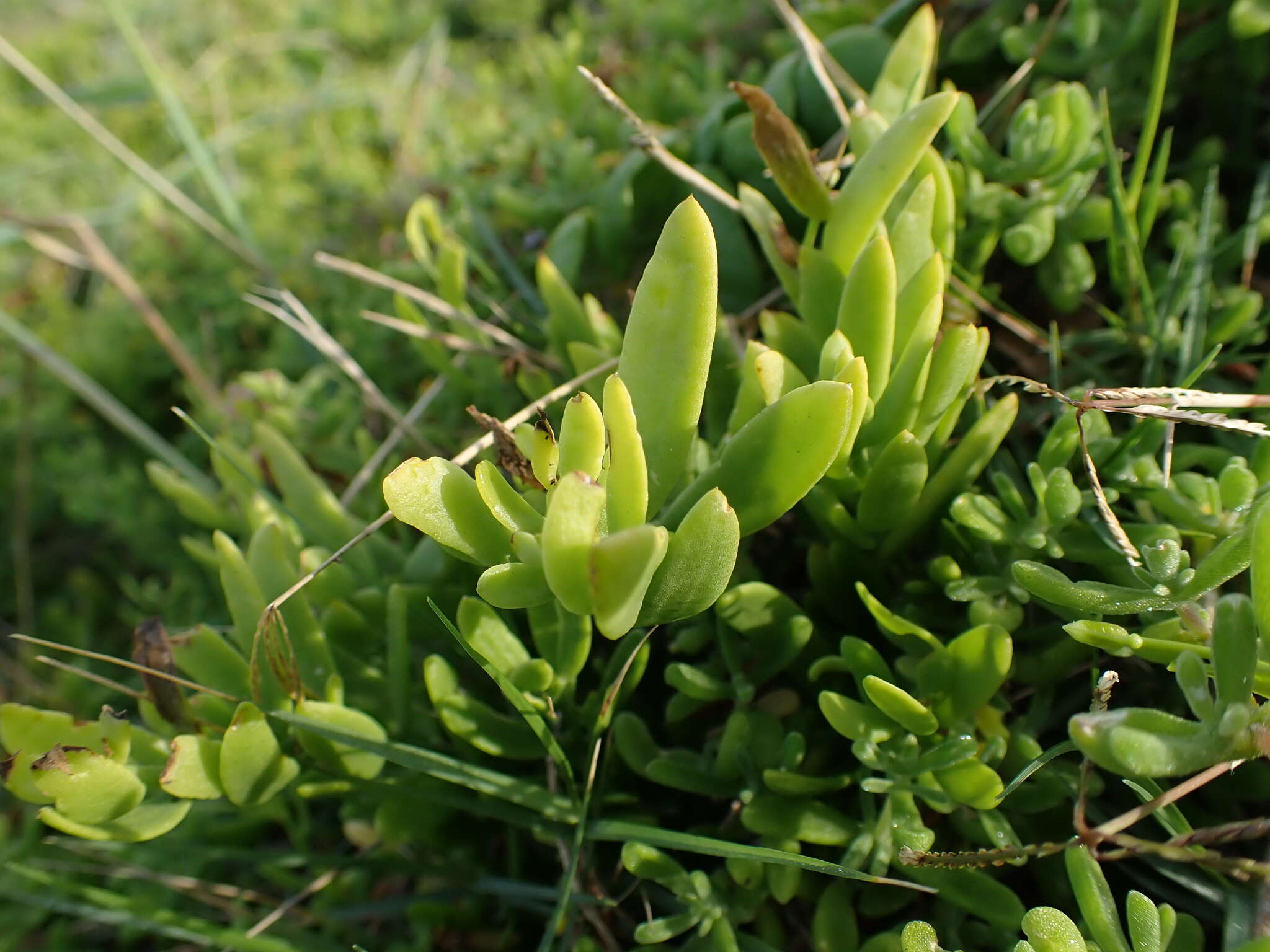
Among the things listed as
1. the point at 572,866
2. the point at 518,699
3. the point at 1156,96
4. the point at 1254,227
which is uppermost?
the point at 1156,96

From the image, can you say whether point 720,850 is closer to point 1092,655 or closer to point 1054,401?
point 1092,655

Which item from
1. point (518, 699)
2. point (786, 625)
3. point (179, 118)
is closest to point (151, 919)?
point (518, 699)

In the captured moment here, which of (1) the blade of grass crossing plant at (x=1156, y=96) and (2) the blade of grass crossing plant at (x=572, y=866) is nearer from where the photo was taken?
(2) the blade of grass crossing plant at (x=572, y=866)

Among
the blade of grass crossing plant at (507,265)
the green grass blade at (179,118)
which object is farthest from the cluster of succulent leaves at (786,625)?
the green grass blade at (179,118)

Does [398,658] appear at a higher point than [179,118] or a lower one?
lower

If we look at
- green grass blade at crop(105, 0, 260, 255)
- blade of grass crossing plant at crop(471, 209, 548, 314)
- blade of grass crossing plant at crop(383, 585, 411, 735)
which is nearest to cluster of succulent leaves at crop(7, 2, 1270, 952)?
blade of grass crossing plant at crop(383, 585, 411, 735)

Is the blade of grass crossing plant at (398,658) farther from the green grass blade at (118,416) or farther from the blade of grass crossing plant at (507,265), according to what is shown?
the green grass blade at (118,416)

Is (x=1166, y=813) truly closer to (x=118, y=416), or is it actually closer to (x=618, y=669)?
(x=618, y=669)
